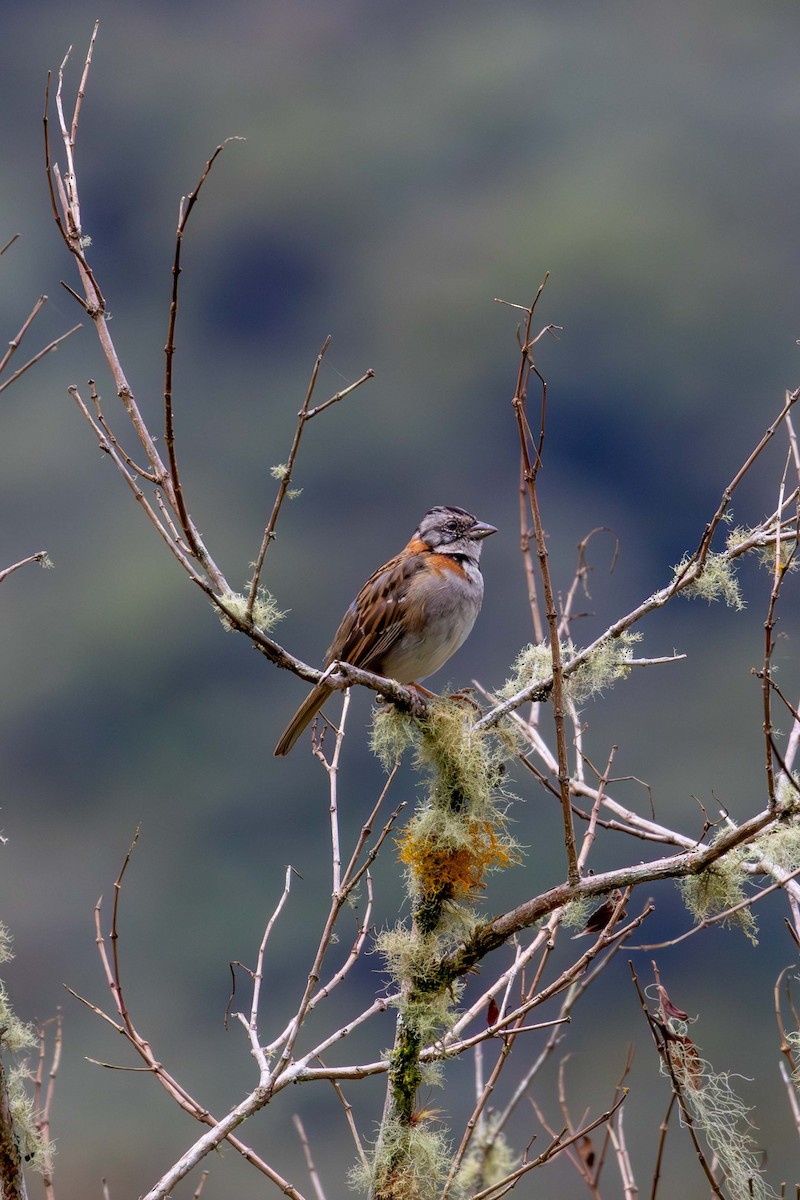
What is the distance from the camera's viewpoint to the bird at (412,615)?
457 cm

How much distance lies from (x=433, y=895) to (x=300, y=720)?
141cm

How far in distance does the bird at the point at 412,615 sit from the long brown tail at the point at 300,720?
0.94ft

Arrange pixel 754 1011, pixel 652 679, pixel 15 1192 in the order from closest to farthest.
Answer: pixel 15 1192, pixel 754 1011, pixel 652 679

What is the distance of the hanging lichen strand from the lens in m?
2.83

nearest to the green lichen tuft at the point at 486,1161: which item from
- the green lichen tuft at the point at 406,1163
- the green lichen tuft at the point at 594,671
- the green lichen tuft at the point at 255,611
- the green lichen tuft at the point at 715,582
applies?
the green lichen tuft at the point at 406,1163

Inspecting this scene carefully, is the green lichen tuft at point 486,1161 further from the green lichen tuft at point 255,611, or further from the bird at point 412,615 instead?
the green lichen tuft at point 255,611

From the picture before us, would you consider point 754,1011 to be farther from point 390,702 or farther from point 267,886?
point 390,702

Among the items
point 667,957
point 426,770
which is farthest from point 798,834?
point 667,957

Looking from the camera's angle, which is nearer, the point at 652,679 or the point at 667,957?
the point at 667,957

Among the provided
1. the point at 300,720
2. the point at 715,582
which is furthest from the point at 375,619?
the point at 715,582

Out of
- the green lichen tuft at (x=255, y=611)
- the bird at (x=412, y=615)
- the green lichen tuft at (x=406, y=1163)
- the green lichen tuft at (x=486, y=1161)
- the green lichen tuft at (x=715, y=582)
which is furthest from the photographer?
the bird at (x=412, y=615)

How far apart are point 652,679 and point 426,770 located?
16.8m

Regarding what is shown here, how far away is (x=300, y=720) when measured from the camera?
430cm

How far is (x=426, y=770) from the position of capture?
325 centimetres
